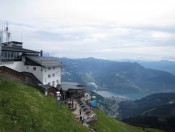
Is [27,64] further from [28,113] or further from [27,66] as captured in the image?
[28,113]

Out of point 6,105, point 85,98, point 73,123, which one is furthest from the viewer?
point 85,98

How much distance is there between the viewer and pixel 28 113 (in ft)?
102

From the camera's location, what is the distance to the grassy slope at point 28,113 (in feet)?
91.9

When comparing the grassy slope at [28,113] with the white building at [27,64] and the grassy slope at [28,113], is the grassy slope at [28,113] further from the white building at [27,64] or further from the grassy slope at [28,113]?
the white building at [27,64]

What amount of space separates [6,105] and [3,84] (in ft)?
27.9

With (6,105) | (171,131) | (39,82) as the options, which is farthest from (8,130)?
(171,131)

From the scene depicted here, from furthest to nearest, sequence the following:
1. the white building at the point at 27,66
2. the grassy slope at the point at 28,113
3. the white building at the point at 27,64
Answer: the white building at the point at 27,64
the white building at the point at 27,66
the grassy slope at the point at 28,113

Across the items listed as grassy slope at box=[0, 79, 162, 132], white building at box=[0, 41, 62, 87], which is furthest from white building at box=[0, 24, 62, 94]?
grassy slope at box=[0, 79, 162, 132]

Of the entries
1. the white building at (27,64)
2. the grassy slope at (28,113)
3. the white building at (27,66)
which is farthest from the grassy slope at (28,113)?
the white building at (27,64)

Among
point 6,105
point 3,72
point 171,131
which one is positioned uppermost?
point 3,72

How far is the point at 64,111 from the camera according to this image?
134 feet

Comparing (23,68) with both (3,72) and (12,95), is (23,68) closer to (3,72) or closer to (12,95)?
(3,72)

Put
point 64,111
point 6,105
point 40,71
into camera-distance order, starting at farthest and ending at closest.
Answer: point 40,71 < point 64,111 < point 6,105

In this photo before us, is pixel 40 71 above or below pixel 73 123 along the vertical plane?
→ above
